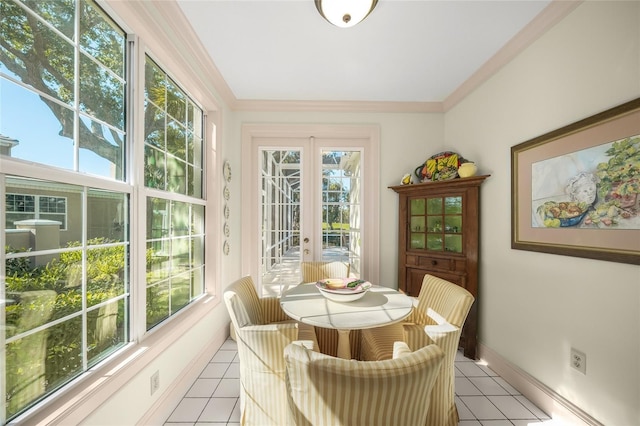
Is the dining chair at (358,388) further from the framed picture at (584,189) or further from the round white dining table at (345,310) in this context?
the framed picture at (584,189)

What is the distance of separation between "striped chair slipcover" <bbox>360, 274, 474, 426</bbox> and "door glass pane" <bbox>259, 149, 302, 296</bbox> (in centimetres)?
151

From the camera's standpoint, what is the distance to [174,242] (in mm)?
2064

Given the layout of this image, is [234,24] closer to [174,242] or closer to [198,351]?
[174,242]

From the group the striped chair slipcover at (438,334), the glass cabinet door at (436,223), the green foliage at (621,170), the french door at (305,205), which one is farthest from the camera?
the french door at (305,205)

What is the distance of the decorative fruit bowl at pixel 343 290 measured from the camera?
1.78 m

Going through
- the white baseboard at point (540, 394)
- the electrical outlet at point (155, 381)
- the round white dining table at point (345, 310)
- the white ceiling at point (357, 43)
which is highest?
the white ceiling at point (357, 43)

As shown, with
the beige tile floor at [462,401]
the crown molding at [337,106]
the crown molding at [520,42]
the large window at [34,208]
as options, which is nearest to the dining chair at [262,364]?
the beige tile floor at [462,401]

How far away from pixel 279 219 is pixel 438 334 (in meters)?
2.31

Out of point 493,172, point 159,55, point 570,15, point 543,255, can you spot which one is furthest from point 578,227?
point 159,55

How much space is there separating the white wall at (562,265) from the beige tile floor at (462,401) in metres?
0.24

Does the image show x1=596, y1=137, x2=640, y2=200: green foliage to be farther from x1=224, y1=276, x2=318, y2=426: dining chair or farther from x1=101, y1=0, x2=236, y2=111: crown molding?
x1=101, y1=0, x2=236, y2=111: crown molding

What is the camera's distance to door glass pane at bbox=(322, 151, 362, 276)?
322 cm

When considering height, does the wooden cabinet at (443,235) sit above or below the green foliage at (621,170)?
below

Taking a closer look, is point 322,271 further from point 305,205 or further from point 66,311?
point 66,311
